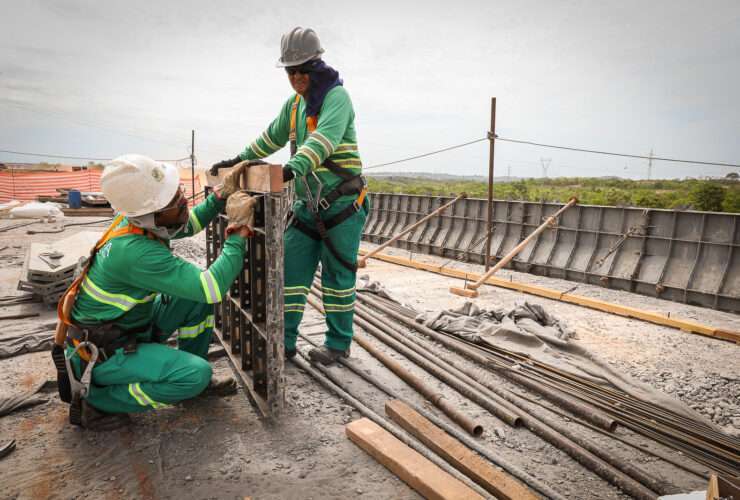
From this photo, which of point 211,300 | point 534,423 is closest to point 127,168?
point 211,300

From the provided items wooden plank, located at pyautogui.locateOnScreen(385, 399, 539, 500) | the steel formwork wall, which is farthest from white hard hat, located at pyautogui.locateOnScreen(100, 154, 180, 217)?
the steel formwork wall

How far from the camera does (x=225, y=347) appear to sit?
4012mm

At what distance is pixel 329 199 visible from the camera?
146 inches

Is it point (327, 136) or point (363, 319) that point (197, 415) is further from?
point (363, 319)

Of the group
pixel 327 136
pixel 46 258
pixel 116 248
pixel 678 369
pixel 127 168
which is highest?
pixel 327 136

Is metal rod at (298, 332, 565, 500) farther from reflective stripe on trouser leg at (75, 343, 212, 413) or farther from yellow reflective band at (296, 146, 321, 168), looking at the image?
yellow reflective band at (296, 146, 321, 168)

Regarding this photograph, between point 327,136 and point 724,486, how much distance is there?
301cm

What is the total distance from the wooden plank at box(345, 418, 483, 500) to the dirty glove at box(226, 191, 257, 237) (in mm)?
1471

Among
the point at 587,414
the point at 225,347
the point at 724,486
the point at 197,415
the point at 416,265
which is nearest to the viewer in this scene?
the point at 724,486

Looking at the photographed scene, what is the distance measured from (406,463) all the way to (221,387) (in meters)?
1.57

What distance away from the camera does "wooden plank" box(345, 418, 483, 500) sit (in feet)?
7.61

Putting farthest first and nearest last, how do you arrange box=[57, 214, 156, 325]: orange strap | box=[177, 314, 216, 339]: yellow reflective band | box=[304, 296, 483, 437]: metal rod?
box=[177, 314, 216, 339]: yellow reflective band, box=[304, 296, 483, 437]: metal rod, box=[57, 214, 156, 325]: orange strap

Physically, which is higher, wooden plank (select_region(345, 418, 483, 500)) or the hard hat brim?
the hard hat brim

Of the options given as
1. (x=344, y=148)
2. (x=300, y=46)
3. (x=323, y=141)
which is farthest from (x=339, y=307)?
(x=300, y=46)
